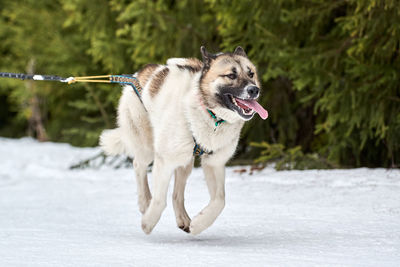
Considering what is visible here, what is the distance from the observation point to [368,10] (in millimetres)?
6805

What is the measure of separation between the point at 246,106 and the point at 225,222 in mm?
1720

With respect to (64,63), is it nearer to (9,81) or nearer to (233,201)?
(9,81)

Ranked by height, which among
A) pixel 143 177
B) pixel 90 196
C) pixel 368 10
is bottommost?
pixel 90 196

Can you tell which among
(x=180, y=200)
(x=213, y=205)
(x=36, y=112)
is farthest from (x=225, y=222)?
(x=36, y=112)

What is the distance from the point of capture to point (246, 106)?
14.3 ft

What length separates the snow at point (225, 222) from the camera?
4012 millimetres

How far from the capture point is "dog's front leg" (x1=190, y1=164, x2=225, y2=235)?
4703 millimetres

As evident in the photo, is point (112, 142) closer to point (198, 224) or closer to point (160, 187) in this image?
point (160, 187)

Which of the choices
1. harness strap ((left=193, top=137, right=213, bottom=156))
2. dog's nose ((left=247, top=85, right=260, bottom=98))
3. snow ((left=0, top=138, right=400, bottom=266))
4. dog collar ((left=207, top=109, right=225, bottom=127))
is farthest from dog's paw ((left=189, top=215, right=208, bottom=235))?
dog's nose ((left=247, top=85, right=260, bottom=98))

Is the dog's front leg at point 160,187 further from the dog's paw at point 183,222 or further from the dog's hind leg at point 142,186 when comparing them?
the dog's hind leg at point 142,186

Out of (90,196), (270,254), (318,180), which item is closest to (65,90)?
(90,196)

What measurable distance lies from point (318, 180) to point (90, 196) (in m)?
3.09

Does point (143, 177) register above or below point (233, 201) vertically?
above

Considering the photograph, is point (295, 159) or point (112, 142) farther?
point (295, 159)
